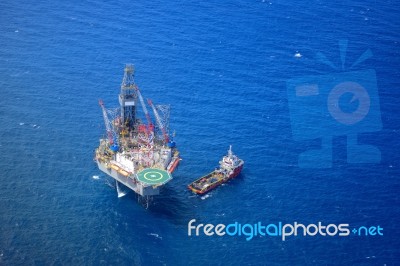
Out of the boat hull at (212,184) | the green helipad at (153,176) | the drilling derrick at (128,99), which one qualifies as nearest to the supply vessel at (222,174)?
the boat hull at (212,184)

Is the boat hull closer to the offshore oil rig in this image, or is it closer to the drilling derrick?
the offshore oil rig

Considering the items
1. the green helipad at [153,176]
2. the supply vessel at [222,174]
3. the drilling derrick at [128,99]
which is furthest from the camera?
the drilling derrick at [128,99]

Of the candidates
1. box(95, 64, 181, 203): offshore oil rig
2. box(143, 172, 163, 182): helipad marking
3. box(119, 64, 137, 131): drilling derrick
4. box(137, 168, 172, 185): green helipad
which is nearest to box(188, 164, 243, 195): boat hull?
box(95, 64, 181, 203): offshore oil rig

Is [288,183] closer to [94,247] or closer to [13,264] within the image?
[94,247]

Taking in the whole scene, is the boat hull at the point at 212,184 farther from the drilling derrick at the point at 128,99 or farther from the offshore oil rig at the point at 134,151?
the drilling derrick at the point at 128,99

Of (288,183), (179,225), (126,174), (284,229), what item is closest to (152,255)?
(179,225)

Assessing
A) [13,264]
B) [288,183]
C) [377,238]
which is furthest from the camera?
[288,183]
